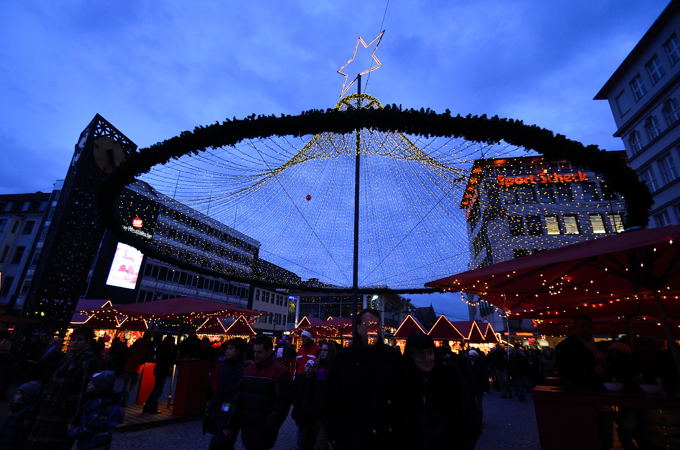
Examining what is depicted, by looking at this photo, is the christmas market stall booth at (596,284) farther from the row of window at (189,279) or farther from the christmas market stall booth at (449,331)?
the row of window at (189,279)

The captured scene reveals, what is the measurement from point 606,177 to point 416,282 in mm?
6010

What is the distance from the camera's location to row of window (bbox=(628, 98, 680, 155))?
20.3 meters

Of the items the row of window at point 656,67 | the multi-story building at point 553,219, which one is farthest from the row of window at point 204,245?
the row of window at point 656,67

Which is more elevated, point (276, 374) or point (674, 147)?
point (674, 147)

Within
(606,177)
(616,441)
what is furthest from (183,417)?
(606,177)

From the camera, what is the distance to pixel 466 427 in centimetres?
278

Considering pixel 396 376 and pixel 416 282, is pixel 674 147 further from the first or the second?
pixel 396 376

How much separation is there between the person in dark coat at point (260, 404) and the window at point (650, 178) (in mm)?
27795

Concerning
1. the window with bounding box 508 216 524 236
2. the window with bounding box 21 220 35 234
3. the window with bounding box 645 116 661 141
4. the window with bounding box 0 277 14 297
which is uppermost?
the window with bounding box 645 116 661 141

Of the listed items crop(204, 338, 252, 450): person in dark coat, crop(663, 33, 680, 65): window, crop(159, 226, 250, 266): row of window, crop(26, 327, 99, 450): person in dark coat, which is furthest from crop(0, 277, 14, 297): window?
crop(663, 33, 680, 65): window

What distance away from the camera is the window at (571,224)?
1145 inches

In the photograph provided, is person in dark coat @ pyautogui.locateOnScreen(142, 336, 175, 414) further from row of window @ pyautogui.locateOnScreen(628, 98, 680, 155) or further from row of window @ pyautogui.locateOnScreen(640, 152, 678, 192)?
row of window @ pyautogui.locateOnScreen(628, 98, 680, 155)

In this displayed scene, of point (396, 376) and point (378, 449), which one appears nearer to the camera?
point (378, 449)

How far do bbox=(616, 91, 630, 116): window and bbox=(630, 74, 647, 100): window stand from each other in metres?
0.67
